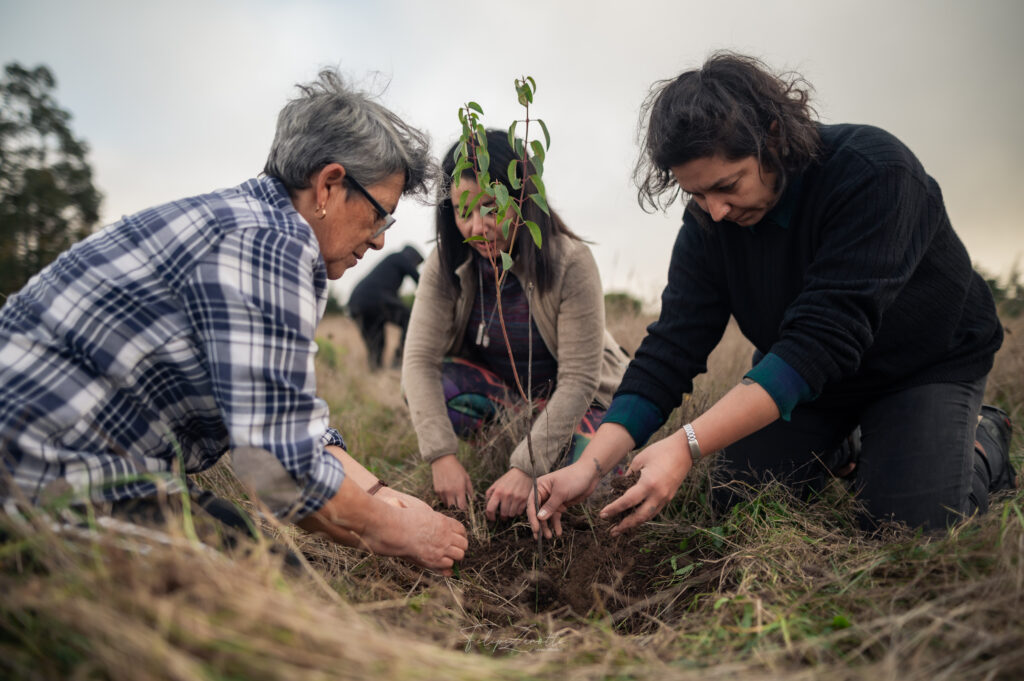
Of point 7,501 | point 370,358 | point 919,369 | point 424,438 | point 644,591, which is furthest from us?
point 370,358

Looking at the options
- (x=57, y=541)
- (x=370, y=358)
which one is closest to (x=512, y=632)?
(x=57, y=541)

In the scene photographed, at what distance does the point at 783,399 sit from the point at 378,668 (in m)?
1.41

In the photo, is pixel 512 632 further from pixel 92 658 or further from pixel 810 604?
pixel 92 658

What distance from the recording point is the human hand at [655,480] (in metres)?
1.76

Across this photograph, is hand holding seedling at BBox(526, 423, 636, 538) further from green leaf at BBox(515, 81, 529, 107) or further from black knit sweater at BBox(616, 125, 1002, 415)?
green leaf at BBox(515, 81, 529, 107)

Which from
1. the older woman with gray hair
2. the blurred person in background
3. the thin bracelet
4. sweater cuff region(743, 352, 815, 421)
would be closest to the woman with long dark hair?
the thin bracelet

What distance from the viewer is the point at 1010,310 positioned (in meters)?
6.16

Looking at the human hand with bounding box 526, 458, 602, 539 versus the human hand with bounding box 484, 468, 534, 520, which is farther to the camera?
the human hand with bounding box 484, 468, 534, 520

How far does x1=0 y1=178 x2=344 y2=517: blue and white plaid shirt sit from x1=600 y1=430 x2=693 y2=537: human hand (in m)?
0.84

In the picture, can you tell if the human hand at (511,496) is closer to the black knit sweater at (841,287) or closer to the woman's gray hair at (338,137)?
the black knit sweater at (841,287)

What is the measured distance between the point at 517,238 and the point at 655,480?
1.36m

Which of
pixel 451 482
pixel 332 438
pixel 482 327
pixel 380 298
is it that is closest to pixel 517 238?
pixel 482 327

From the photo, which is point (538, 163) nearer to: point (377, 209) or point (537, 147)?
point (537, 147)

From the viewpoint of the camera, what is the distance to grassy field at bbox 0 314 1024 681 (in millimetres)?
943
